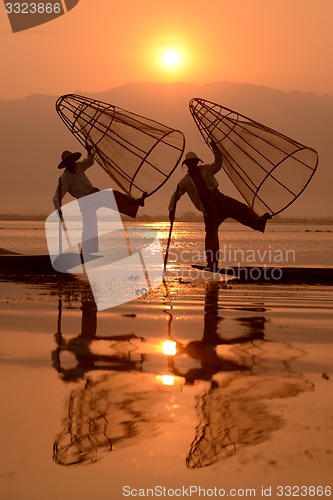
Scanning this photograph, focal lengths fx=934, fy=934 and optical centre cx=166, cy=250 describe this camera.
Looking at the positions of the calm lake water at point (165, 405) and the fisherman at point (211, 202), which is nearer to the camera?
the calm lake water at point (165, 405)

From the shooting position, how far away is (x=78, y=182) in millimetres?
17703

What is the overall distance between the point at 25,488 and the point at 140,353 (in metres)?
4.14

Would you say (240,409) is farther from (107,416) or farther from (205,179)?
(205,179)

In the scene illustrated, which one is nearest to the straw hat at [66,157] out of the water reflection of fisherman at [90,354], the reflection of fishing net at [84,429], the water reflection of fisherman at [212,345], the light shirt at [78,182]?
the light shirt at [78,182]

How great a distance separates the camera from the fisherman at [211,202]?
56.1ft

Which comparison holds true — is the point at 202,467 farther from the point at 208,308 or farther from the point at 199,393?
the point at 208,308

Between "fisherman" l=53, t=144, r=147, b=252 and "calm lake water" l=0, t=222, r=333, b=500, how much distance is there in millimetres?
5882

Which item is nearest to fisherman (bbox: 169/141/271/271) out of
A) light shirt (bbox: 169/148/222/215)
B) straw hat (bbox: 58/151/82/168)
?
light shirt (bbox: 169/148/222/215)

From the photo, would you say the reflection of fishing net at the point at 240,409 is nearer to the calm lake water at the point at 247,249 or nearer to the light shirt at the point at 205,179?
the light shirt at the point at 205,179

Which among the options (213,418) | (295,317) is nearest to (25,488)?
(213,418)

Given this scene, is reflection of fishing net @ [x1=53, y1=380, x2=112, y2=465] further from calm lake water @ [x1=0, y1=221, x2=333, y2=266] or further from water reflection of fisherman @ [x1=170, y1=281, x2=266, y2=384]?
calm lake water @ [x1=0, y1=221, x2=333, y2=266]

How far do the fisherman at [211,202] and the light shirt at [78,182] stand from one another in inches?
68.5

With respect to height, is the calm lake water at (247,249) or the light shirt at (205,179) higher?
the calm lake water at (247,249)

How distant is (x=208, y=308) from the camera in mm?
12805
